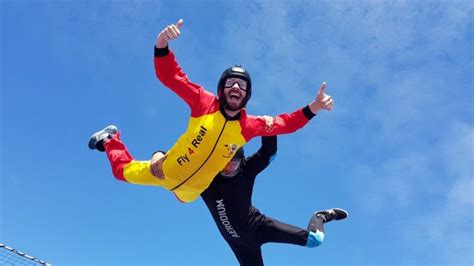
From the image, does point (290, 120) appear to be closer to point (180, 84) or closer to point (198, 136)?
point (198, 136)

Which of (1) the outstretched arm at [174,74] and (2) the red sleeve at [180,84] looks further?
(2) the red sleeve at [180,84]

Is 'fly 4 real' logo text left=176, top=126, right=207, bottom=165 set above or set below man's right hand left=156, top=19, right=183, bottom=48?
below

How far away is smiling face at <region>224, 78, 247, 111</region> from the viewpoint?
18.5 feet

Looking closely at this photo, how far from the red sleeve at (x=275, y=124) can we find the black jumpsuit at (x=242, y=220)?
31.3 inches

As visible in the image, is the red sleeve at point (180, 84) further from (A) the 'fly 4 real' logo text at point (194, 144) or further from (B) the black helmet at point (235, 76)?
(A) the 'fly 4 real' logo text at point (194, 144)

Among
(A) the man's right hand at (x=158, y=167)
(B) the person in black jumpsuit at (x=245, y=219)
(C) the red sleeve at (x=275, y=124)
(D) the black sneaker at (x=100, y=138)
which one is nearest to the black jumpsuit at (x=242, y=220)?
(B) the person in black jumpsuit at (x=245, y=219)

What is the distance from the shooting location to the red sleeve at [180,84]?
216 inches

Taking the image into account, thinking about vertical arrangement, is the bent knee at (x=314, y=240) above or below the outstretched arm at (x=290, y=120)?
below

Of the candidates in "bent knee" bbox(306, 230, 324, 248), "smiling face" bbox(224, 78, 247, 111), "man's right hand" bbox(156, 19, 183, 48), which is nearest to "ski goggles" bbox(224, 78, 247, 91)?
"smiling face" bbox(224, 78, 247, 111)

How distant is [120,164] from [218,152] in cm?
127

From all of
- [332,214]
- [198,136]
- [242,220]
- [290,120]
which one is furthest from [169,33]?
[332,214]

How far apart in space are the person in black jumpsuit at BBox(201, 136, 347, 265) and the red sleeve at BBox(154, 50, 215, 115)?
1.11m

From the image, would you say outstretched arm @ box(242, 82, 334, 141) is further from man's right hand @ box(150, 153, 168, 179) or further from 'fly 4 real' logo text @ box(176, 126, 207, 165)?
man's right hand @ box(150, 153, 168, 179)

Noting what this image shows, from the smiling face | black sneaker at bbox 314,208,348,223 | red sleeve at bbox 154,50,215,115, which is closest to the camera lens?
red sleeve at bbox 154,50,215,115
